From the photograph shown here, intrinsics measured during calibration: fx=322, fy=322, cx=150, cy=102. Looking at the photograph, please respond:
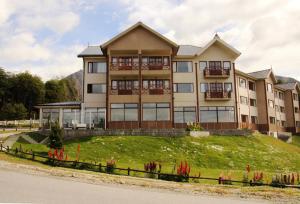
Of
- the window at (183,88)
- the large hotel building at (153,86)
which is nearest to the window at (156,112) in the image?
the large hotel building at (153,86)

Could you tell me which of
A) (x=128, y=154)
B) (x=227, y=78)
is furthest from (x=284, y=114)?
(x=128, y=154)

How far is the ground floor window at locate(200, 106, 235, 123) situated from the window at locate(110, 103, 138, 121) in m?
9.50

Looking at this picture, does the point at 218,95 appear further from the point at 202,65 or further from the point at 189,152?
the point at 189,152

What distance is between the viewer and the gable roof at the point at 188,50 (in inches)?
1799

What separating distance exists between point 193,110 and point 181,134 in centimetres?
894

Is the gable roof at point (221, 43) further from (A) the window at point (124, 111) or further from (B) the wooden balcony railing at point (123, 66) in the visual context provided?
(A) the window at point (124, 111)

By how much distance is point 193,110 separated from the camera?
44562mm

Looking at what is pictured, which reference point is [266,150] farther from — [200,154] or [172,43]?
[172,43]

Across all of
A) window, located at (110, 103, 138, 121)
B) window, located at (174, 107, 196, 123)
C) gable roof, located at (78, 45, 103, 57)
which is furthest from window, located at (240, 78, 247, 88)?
gable roof, located at (78, 45, 103, 57)

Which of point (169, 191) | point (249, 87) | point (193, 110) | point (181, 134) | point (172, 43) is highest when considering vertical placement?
point (172, 43)

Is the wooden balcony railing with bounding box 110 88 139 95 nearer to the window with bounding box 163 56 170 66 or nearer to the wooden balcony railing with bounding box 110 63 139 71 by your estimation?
the wooden balcony railing with bounding box 110 63 139 71

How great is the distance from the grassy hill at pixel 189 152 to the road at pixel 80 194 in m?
12.4

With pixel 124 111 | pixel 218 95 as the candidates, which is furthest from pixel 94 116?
pixel 218 95

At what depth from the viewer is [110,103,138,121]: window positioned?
41969mm
